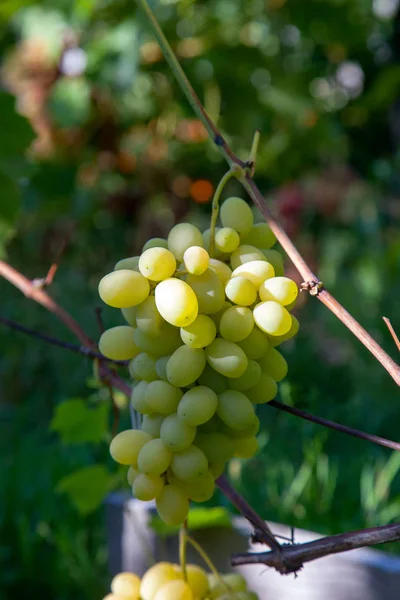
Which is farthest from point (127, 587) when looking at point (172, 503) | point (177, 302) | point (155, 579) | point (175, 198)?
point (175, 198)

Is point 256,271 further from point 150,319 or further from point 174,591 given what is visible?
point 174,591

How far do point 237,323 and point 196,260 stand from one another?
4cm

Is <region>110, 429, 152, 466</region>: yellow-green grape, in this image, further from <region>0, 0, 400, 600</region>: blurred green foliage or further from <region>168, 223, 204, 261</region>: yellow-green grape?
<region>0, 0, 400, 600</region>: blurred green foliage

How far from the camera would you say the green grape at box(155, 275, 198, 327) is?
313 mm

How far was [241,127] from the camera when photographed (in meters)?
1.73

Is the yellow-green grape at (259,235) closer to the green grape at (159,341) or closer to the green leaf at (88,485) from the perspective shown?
the green grape at (159,341)

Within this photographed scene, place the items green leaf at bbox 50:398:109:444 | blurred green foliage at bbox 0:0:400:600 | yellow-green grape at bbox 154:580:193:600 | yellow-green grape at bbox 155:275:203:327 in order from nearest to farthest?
yellow-green grape at bbox 155:275:203:327 < yellow-green grape at bbox 154:580:193:600 < green leaf at bbox 50:398:109:444 < blurred green foliage at bbox 0:0:400:600

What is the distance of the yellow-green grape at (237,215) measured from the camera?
366mm

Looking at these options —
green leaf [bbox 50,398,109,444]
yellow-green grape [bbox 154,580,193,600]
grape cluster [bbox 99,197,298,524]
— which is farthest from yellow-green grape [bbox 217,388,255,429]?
green leaf [bbox 50,398,109,444]

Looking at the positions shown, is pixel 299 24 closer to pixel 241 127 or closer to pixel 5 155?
pixel 241 127

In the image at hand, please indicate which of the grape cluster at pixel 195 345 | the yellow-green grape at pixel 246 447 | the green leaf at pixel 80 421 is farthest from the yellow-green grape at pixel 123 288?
the green leaf at pixel 80 421

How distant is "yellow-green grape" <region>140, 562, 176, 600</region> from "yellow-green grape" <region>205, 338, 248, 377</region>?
182 mm

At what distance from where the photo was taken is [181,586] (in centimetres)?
44

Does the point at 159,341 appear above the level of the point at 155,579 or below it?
above
